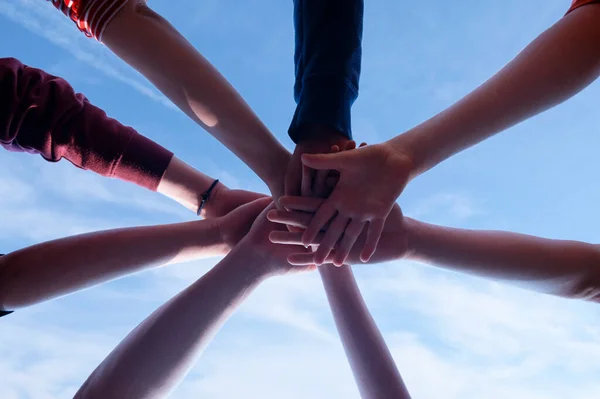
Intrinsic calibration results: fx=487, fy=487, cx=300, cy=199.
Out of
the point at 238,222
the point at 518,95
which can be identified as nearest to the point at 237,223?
the point at 238,222

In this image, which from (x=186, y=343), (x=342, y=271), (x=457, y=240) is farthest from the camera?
(x=342, y=271)

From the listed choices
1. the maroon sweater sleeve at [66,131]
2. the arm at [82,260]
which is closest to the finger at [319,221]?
the arm at [82,260]

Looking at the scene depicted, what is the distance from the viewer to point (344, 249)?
0.83m

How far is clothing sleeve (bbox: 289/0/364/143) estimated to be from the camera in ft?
2.84

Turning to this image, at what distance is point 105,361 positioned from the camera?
2.43ft

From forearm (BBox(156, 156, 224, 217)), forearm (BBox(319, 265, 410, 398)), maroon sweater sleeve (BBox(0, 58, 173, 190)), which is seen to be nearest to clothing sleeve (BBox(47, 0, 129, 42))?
maroon sweater sleeve (BBox(0, 58, 173, 190))

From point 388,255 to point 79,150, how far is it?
0.73 meters

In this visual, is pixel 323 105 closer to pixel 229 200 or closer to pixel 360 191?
pixel 360 191

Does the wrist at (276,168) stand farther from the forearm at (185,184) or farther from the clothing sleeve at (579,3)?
the clothing sleeve at (579,3)

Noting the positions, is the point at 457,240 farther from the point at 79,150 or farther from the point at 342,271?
the point at 79,150

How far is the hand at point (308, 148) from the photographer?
2.88 feet

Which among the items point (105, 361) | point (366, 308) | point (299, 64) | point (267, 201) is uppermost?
point (299, 64)

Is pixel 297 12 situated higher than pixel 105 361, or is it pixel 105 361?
pixel 297 12

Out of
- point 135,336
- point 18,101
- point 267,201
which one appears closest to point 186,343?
point 135,336
